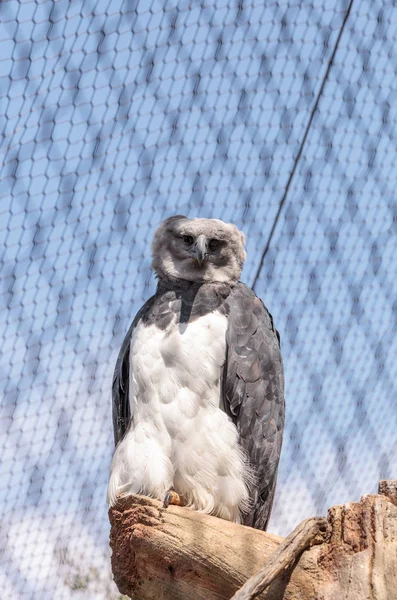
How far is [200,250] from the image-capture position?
8.70 feet

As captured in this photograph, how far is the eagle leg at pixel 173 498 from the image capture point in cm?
227

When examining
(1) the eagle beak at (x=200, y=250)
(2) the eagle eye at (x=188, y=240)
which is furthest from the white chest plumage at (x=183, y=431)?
(2) the eagle eye at (x=188, y=240)

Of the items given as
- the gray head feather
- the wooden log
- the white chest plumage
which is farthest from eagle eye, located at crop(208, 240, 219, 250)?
the wooden log

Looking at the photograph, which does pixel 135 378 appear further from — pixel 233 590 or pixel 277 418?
pixel 233 590

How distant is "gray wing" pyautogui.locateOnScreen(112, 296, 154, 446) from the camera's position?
2.56 metres

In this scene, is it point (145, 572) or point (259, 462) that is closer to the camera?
point (145, 572)

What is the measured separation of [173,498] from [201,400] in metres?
0.25

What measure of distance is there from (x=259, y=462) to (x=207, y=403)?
219 millimetres

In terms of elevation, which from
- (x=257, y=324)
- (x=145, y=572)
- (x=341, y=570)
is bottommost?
(x=145, y=572)

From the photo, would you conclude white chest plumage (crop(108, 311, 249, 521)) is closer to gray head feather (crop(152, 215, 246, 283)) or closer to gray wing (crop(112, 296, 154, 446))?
gray wing (crop(112, 296, 154, 446))

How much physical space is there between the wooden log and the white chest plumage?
273mm

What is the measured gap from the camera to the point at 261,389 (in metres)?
2.51

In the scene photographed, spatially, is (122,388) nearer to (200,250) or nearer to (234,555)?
(200,250)

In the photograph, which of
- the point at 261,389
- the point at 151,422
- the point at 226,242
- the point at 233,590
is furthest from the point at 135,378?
the point at 233,590
